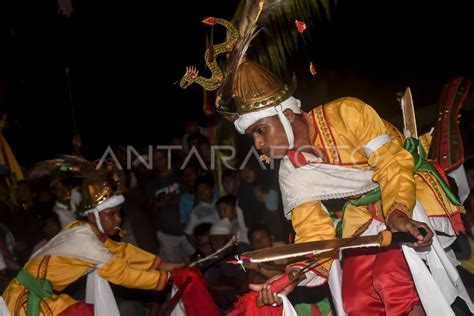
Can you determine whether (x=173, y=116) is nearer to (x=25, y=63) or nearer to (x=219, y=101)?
(x=25, y=63)

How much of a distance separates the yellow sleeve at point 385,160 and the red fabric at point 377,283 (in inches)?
11.8

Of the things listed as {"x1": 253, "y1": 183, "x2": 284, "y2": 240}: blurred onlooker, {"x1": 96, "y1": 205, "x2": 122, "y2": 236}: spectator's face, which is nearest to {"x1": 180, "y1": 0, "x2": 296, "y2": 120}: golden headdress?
{"x1": 96, "y1": 205, "x2": 122, "y2": 236}: spectator's face

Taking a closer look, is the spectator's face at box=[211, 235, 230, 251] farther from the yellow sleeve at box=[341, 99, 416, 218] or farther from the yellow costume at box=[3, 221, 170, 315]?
the yellow sleeve at box=[341, 99, 416, 218]

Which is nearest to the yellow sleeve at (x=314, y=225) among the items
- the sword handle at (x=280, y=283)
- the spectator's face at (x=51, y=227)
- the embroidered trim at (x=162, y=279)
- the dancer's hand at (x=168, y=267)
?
the sword handle at (x=280, y=283)

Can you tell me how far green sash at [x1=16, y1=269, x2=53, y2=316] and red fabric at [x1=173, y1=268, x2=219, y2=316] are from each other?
0.97m

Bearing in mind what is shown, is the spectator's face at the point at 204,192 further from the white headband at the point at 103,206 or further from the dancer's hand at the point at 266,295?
the dancer's hand at the point at 266,295

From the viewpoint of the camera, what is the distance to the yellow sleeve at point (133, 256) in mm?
5809

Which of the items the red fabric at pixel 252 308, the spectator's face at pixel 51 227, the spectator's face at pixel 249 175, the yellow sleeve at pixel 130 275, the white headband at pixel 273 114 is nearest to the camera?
the red fabric at pixel 252 308

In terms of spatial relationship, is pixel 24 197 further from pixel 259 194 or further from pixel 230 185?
pixel 259 194

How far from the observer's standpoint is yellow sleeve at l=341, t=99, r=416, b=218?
3670 mm

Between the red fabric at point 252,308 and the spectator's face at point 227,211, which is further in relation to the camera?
the spectator's face at point 227,211

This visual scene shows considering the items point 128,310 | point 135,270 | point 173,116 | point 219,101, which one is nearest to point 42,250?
point 135,270

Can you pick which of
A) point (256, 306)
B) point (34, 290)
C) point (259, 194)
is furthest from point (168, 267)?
point (256, 306)

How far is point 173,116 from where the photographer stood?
931cm
